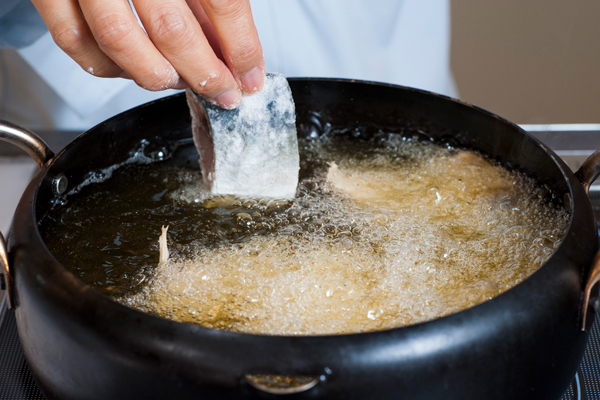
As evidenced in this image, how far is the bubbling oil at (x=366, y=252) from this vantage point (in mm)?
677

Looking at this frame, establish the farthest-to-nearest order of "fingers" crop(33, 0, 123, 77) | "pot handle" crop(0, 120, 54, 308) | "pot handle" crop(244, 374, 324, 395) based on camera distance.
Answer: "fingers" crop(33, 0, 123, 77), "pot handle" crop(0, 120, 54, 308), "pot handle" crop(244, 374, 324, 395)

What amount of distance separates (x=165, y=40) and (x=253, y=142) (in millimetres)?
243

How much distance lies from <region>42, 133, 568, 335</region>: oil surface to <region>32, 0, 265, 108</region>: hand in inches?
9.3

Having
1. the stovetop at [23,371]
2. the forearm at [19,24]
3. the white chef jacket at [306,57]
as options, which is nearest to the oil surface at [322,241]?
the stovetop at [23,371]

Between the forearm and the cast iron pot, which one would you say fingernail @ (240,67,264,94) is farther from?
the forearm

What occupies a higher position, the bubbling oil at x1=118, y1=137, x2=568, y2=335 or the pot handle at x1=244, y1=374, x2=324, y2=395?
the pot handle at x1=244, y1=374, x2=324, y2=395

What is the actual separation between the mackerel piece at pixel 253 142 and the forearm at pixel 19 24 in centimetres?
66

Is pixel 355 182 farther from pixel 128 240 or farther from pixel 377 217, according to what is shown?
pixel 128 240

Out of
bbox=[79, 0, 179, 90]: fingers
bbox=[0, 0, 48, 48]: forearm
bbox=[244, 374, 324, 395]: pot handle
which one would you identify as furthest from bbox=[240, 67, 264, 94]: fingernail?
bbox=[0, 0, 48, 48]: forearm

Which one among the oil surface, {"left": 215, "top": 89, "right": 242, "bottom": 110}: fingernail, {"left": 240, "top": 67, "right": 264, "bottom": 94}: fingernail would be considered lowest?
the oil surface

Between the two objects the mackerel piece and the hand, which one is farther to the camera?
the mackerel piece

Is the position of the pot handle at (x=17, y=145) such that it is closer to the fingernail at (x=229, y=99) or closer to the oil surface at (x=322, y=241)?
the oil surface at (x=322, y=241)

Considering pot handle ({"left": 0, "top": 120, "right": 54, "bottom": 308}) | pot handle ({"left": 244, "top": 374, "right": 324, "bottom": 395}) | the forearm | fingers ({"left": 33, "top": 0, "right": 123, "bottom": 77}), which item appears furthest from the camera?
the forearm

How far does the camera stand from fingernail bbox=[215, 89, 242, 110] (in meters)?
0.82
